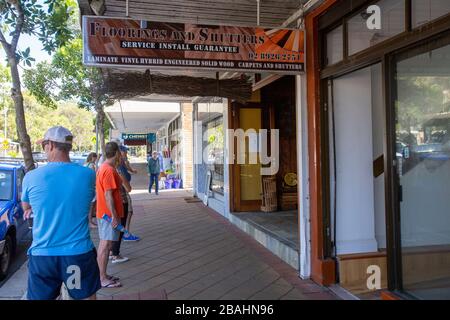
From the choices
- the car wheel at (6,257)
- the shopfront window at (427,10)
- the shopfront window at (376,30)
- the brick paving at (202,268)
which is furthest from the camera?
the car wheel at (6,257)

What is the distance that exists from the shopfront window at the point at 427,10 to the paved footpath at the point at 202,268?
2.96m

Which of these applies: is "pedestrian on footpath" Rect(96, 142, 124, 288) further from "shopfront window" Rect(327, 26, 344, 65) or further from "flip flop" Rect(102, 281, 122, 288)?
"shopfront window" Rect(327, 26, 344, 65)

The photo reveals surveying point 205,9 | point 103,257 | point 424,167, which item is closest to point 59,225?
point 103,257

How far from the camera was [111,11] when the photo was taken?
5.53 m

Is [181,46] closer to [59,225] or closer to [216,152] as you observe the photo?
[59,225]

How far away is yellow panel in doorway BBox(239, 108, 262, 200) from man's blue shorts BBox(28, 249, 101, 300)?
268 inches

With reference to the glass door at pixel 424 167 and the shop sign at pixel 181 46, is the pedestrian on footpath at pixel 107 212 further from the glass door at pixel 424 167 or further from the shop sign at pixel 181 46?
the glass door at pixel 424 167

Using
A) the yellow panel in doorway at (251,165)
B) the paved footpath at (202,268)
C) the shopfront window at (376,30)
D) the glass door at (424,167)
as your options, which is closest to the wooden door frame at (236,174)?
the yellow panel in doorway at (251,165)

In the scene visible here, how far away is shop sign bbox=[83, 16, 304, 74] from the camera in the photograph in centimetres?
455

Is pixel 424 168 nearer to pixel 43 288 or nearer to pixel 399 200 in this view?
pixel 399 200

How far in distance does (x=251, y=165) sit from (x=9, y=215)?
5.11 metres

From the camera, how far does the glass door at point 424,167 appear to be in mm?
3484

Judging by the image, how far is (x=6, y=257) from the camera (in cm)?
608
